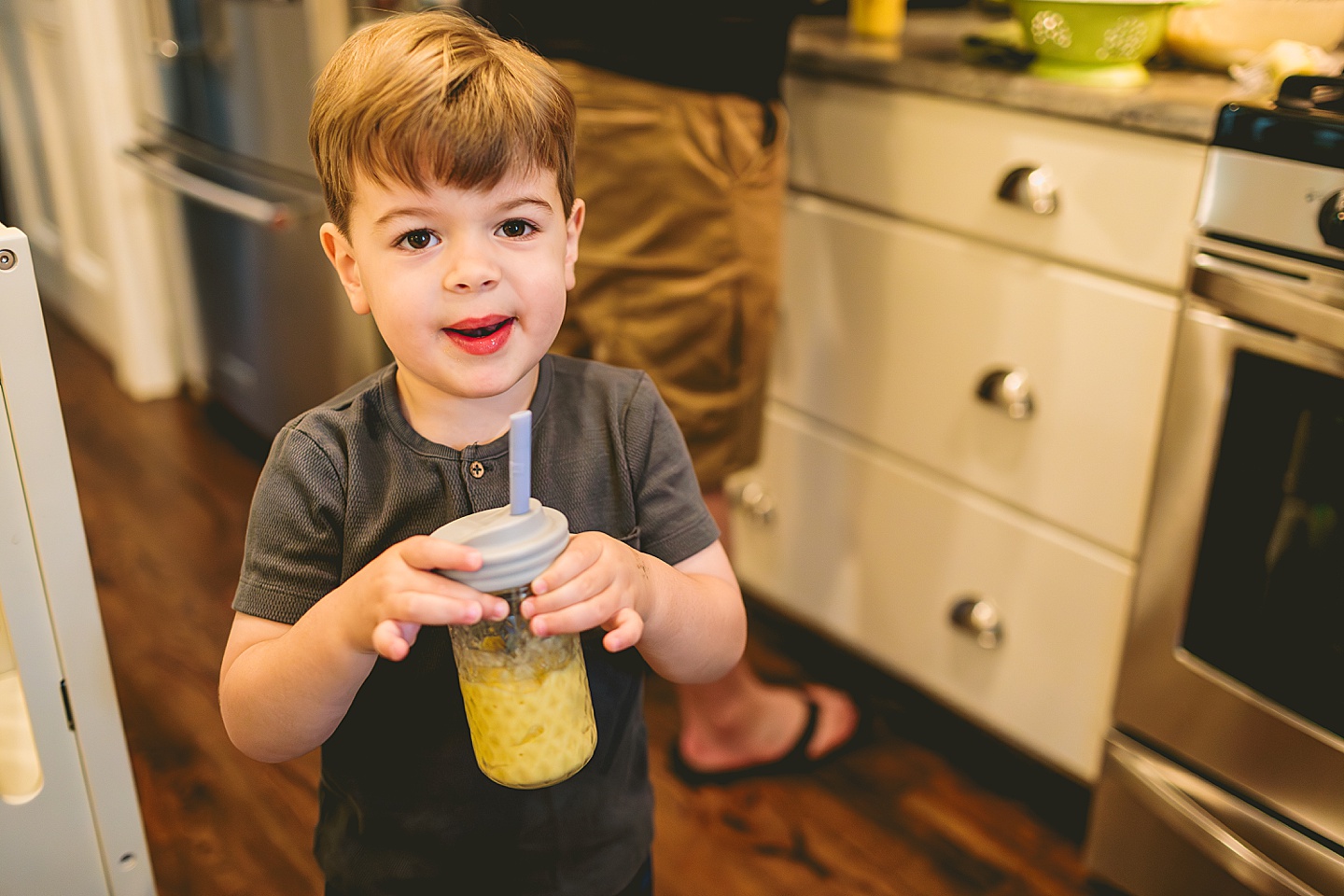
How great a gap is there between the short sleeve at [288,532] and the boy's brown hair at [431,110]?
142 millimetres

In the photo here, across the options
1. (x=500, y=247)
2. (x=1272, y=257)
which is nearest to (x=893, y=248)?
(x=1272, y=257)

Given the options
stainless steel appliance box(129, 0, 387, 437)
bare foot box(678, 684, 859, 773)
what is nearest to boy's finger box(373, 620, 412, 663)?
bare foot box(678, 684, 859, 773)

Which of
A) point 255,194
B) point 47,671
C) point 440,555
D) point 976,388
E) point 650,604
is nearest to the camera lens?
point 440,555

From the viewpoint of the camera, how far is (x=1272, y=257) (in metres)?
1.11

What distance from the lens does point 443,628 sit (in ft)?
2.46

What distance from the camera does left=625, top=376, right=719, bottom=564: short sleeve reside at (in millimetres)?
764

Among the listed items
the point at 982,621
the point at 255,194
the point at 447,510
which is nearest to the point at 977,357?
the point at 982,621

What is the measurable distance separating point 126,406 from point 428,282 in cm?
225

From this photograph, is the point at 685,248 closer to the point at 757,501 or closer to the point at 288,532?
the point at 757,501

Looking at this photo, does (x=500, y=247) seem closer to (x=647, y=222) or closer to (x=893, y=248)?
(x=647, y=222)

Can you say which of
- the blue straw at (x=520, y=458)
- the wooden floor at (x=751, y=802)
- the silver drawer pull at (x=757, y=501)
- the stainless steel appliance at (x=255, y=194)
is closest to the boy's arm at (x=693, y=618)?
the blue straw at (x=520, y=458)

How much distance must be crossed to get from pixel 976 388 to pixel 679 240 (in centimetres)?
38

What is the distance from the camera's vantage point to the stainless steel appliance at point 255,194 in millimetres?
1938

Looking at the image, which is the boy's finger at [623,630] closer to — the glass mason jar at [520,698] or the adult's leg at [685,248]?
the glass mason jar at [520,698]
